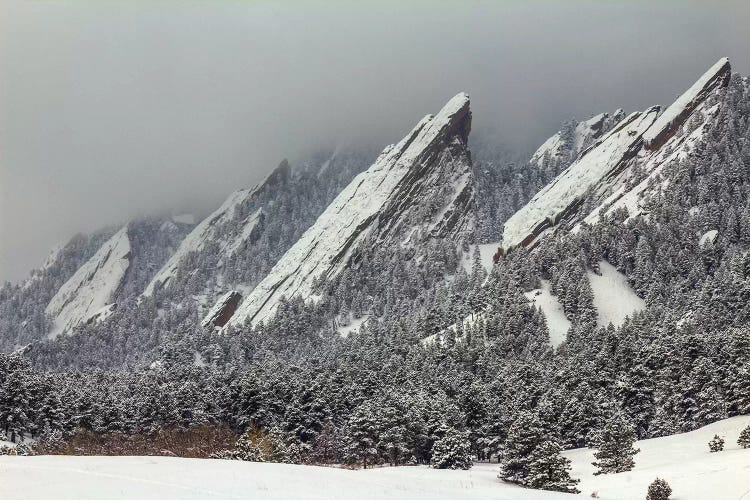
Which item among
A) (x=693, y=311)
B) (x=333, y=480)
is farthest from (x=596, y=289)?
(x=333, y=480)

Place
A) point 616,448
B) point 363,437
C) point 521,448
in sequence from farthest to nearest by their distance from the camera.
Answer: point 363,437 → point 616,448 → point 521,448

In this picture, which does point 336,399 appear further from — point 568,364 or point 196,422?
point 568,364

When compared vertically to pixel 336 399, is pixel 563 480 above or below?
below

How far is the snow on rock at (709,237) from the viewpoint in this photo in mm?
179250

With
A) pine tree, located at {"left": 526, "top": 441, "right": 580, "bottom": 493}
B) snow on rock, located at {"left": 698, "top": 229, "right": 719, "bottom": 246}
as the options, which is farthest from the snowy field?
snow on rock, located at {"left": 698, "top": 229, "right": 719, "bottom": 246}

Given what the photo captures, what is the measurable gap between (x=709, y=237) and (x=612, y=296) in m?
36.5

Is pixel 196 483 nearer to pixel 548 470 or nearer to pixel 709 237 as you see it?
pixel 548 470

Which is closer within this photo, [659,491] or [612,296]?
[659,491]

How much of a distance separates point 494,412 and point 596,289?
9609 cm

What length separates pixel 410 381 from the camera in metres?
109

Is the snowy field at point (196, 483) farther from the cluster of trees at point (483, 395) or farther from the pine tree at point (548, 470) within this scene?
the cluster of trees at point (483, 395)

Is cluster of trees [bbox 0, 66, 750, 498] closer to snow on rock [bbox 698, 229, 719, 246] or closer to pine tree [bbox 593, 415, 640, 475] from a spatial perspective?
pine tree [bbox 593, 415, 640, 475]

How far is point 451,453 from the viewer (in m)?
68.1

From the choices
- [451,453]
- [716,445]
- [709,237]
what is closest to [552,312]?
[709,237]
